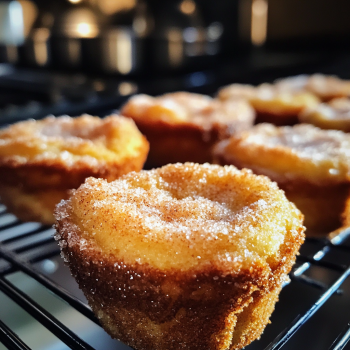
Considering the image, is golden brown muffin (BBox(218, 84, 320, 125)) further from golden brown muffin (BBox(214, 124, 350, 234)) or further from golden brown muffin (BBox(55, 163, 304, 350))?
golden brown muffin (BBox(55, 163, 304, 350))

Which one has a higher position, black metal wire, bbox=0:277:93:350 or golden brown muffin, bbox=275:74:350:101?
golden brown muffin, bbox=275:74:350:101

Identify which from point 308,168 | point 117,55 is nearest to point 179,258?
point 308,168

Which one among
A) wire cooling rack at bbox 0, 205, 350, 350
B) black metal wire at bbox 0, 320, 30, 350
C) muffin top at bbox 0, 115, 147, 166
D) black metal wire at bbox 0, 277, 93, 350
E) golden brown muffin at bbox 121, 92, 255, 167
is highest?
muffin top at bbox 0, 115, 147, 166

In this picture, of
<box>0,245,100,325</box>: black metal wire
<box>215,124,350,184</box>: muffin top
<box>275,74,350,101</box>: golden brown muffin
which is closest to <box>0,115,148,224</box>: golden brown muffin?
<box>0,245,100,325</box>: black metal wire

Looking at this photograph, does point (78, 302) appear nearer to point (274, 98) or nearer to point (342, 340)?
point (342, 340)

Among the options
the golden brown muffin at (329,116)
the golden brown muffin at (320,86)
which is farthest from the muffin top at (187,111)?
the golden brown muffin at (320,86)

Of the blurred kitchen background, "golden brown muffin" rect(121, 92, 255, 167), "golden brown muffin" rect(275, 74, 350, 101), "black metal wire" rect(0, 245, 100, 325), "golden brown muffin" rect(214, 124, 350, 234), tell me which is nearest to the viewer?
"black metal wire" rect(0, 245, 100, 325)
